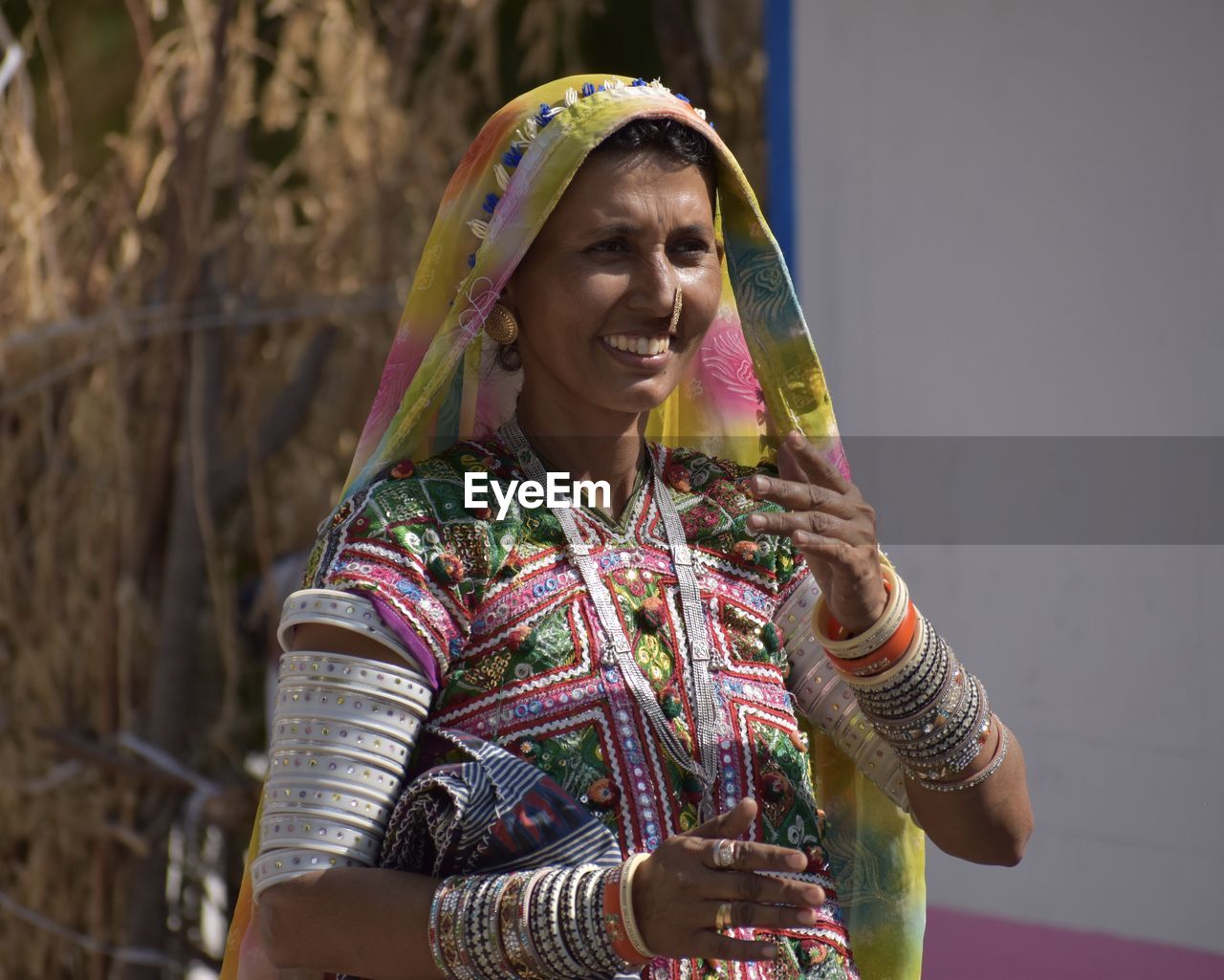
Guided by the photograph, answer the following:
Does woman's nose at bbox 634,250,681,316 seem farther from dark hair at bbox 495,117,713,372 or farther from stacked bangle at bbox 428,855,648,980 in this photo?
stacked bangle at bbox 428,855,648,980

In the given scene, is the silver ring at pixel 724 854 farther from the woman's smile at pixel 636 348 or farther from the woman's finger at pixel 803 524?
the woman's smile at pixel 636 348

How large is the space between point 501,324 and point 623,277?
18cm

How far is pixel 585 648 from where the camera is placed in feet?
6.72

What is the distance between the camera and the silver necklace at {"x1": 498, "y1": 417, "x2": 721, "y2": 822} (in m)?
2.04

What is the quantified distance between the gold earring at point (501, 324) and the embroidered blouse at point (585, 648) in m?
0.14

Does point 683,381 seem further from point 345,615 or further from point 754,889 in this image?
point 754,889

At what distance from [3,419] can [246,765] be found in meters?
1.20

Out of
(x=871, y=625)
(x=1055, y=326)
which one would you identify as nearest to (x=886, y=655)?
(x=871, y=625)

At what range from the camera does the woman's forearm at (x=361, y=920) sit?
1.84m

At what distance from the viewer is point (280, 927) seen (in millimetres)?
1911

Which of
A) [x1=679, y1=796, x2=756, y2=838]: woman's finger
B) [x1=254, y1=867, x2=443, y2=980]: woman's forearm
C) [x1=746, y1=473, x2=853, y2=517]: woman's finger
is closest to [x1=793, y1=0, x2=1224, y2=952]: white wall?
[x1=746, y1=473, x2=853, y2=517]: woman's finger

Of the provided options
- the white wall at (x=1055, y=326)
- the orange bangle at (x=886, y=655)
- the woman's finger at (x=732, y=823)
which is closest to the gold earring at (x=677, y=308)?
the orange bangle at (x=886, y=655)

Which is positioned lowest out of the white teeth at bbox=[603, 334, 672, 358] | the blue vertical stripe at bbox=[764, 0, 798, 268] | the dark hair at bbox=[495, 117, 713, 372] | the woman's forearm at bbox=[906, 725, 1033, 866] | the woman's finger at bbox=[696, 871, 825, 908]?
the woman's finger at bbox=[696, 871, 825, 908]

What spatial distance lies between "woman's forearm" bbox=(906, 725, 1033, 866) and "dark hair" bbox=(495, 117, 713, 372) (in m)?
0.79
